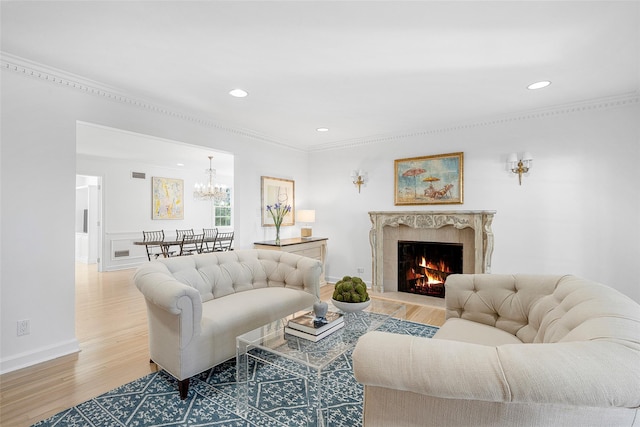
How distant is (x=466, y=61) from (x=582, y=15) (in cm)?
75

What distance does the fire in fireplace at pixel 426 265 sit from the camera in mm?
4547

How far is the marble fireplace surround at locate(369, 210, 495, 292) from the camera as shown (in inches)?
160

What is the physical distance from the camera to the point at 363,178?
5223 mm

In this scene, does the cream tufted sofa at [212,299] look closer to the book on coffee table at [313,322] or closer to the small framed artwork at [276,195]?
the book on coffee table at [313,322]

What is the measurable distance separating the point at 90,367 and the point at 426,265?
166 inches

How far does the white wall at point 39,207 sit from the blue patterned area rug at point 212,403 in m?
1.05

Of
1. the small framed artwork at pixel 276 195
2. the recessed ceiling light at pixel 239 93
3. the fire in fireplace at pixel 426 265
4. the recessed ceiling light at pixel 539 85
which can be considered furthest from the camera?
the small framed artwork at pixel 276 195

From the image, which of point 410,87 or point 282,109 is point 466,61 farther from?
point 282,109

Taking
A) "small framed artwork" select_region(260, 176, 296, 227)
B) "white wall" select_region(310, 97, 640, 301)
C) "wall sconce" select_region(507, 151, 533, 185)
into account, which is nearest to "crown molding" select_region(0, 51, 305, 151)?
"small framed artwork" select_region(260, 176, 296, 227)

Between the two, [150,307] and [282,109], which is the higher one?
[282,109]

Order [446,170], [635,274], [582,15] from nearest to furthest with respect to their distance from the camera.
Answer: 1. [582,15]
2. [635,274]
3. [446,170]

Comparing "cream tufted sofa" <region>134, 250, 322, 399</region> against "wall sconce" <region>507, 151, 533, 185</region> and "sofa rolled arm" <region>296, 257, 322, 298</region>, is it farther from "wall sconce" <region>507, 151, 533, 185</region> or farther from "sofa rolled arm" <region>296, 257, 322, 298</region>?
"wall sconce" <region>507, 151, 533, 185</region>

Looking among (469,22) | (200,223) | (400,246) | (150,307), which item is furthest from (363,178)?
(200,223)

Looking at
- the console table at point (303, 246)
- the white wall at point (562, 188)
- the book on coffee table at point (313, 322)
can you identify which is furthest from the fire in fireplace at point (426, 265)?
the book on coffee table at point (313, 322)
